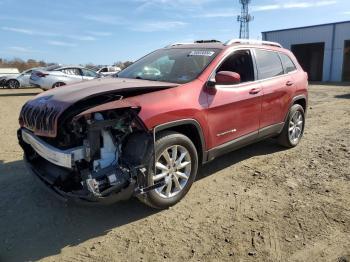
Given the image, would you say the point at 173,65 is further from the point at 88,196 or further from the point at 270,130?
the point at 88,196

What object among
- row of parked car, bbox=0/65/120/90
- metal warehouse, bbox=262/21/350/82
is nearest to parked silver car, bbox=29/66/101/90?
row of parked car, bbox=0/65/120/90

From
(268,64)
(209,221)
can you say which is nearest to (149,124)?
(209,221)

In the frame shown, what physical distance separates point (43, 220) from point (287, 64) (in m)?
4.83

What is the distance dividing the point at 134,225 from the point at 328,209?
2.23 m

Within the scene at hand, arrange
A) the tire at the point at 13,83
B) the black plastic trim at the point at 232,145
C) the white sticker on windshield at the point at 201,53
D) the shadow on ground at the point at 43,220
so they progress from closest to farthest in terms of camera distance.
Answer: the shadow on ground at the point at 43,220 → the black plastic trim at the point at 232,145 → the white sticker on windshield at the point at 201,53 → the tire at the point at 13,83

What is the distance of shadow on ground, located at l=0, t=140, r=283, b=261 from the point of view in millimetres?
3609

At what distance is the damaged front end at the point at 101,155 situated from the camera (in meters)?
3.71

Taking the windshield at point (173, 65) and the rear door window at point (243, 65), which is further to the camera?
the rear door window at point (243, 65)

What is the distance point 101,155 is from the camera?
3.85m

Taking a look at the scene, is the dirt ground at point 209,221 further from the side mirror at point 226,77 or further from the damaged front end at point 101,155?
the side mirror at point 226,77

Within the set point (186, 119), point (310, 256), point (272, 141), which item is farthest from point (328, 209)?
point (272, 141)

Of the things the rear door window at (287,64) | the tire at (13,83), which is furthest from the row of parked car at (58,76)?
the rear door window at (287,64)

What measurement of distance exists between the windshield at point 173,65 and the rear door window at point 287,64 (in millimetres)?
1935

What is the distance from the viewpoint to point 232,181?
5238 mm
